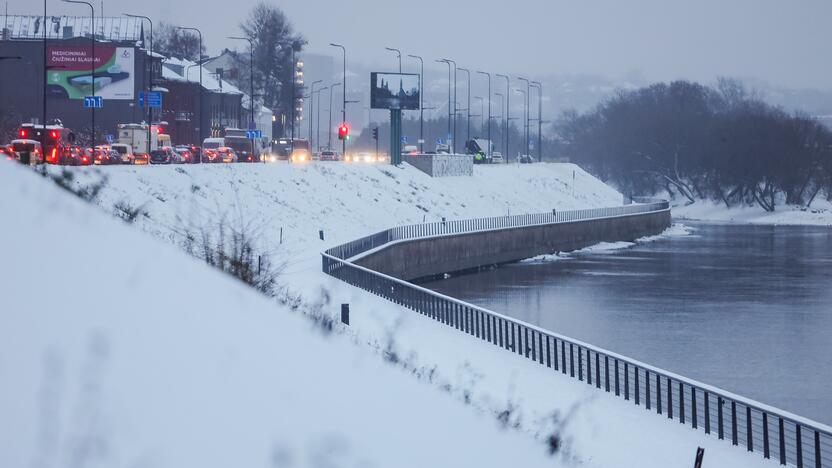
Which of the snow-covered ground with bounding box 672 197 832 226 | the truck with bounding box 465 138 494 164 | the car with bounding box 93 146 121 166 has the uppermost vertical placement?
the truck with bounding box 465 138 494 164

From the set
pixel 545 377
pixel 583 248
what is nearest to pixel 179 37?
pixel 583 248

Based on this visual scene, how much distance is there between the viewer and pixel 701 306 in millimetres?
51938

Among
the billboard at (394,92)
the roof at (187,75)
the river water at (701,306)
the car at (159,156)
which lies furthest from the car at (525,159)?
the car at (159,156)

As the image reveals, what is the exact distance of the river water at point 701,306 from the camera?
3384 centimetres

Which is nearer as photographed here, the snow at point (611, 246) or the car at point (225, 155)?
the car at point (225, 155)

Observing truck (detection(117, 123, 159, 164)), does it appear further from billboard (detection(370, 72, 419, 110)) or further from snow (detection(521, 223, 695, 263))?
snow (detection(521, 223, 695, 263))

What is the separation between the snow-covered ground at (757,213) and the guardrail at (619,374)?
74.1 m

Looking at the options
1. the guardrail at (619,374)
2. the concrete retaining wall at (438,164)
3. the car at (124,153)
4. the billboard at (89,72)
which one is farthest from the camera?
the billboard at (89,72)

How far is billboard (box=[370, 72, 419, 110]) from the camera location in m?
91.6

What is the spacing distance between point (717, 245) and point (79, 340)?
93.5m

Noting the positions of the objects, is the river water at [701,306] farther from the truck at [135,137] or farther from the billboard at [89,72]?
the billboard at [89,72]

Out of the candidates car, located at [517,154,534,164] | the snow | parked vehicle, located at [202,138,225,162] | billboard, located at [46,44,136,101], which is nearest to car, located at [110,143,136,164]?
parked vehicle, located at [202,138,225,162]

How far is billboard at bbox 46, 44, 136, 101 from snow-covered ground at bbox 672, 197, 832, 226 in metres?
71.2

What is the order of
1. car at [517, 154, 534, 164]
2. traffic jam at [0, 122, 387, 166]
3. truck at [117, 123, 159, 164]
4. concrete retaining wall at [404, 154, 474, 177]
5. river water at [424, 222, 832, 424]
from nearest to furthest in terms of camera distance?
river water at [424, 222, 832, 424] → traffic jam at [0, 122, 387, 166] → truck at [117, 123, 159, 164] → concrete retaining wall at [404, 154, 474, 177] → car at [517, 154, 534, 164]
